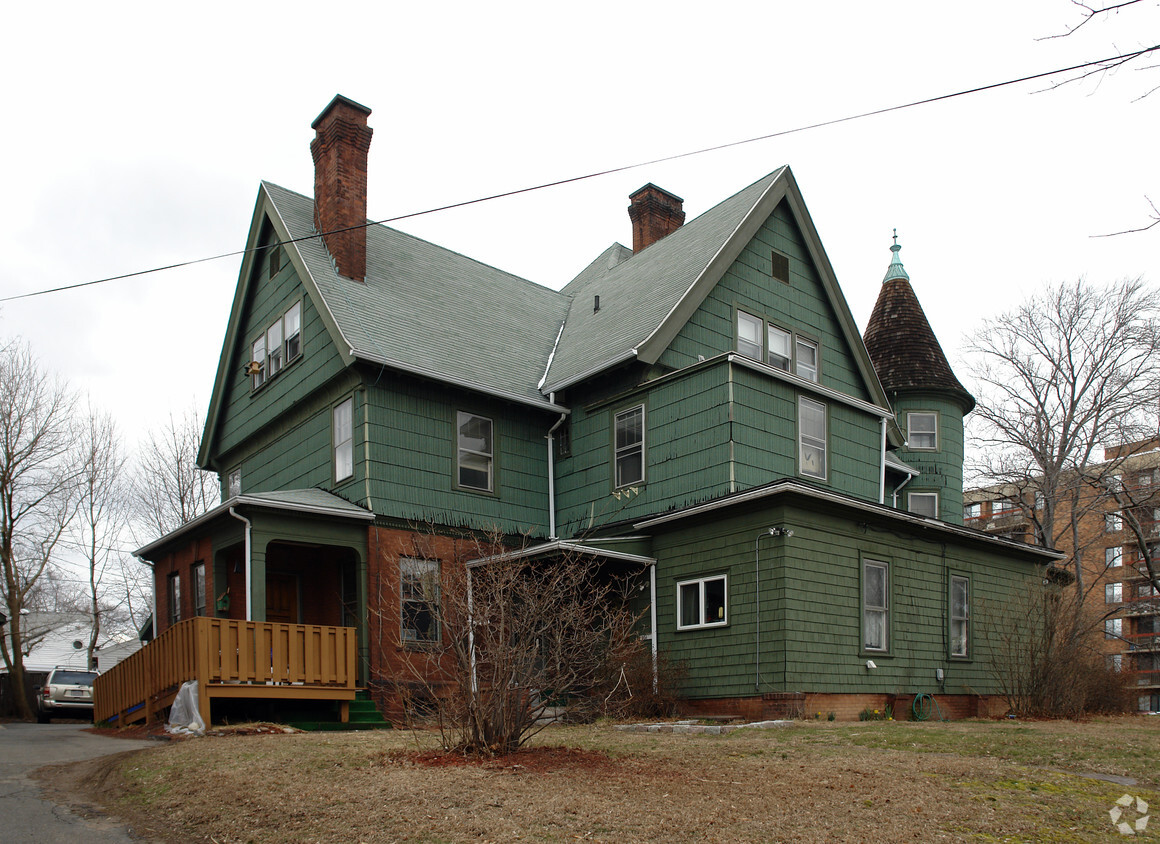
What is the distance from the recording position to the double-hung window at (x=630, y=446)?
748 inches

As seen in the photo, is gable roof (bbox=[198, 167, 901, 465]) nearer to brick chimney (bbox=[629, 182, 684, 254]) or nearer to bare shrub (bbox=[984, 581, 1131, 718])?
brick chimney (bbox=[629, 182, 684, 254])

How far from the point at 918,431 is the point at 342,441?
16059 mm

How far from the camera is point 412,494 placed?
60.0 feet

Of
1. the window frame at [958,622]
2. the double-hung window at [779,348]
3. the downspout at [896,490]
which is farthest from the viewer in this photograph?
the downspout at [896,490]

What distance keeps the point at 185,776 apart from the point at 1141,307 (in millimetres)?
33250

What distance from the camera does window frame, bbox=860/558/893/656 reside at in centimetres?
1691

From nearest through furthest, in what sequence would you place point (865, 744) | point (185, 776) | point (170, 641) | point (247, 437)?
point (185, 776) → point (865, 744) → point (170, 641) → point (247, 437)

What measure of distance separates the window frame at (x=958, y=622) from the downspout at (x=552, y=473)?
301 inches

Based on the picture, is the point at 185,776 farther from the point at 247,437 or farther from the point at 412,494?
the point at 247,437

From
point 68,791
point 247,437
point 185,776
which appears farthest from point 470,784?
point 247,437

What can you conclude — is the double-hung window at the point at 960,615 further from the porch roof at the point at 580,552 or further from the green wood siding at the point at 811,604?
the porch roof at the point at 580,552

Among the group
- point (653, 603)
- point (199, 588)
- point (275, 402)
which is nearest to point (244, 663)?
point (199, 588)

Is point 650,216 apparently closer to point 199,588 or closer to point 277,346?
point 277,346

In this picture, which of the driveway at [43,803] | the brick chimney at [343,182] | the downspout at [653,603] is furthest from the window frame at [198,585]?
the downspout at [653,603]
